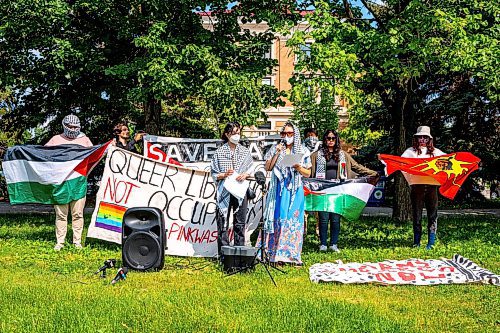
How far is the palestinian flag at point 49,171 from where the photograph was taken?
997 centimetres

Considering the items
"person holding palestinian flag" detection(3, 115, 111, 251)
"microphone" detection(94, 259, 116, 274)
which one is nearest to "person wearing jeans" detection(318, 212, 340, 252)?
"microphone" detection(94, 259, 116, 274)

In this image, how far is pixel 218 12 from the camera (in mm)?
15500

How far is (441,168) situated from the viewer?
9.64 metres

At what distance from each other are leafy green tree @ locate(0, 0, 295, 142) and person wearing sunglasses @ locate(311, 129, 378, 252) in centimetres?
394

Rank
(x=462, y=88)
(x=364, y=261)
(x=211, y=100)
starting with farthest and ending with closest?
(x=462, y=88) → (x=211, y=100) → (x=364, y=261)

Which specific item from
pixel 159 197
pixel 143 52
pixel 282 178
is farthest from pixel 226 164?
pixel 143 52

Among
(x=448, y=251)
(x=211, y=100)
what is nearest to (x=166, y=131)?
(x=211, y=100)

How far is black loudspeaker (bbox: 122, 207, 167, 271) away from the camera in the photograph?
763cm

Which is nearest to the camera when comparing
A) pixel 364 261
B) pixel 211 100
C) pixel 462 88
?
pixel 364 261

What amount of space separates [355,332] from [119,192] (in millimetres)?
5682

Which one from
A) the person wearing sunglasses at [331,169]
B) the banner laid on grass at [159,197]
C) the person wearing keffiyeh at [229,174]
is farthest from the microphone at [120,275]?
the person wearing sunglasses at [331,169]

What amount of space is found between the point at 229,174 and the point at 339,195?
2.16 metres

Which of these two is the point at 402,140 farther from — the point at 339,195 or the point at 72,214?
the point at 72,214

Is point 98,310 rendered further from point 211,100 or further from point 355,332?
point 211,100
